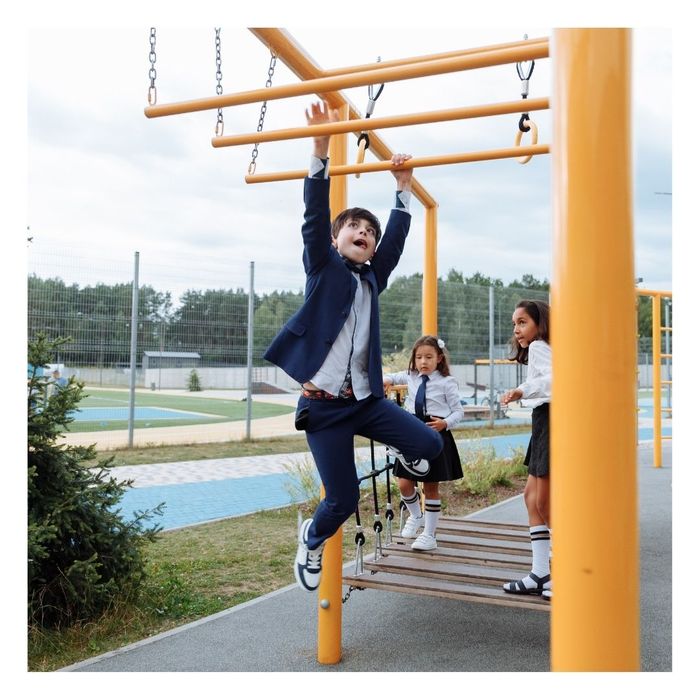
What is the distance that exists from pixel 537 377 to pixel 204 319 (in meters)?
8.54

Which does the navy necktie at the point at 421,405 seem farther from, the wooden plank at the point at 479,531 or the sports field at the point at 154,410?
the sports field at the point at 154,410

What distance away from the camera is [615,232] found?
1.30m

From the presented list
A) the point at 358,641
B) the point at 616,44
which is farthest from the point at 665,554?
the point at 616,44

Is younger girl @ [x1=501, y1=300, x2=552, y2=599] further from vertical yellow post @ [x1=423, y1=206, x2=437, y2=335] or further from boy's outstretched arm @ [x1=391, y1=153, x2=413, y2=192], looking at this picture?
vertical yellow post @ [x1=423, y1=206, x2=437, y2=335]

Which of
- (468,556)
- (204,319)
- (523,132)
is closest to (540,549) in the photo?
(468,556)

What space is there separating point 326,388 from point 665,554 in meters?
3.32

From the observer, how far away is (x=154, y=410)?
13422mm

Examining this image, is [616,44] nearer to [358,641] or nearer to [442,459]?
[358,641]

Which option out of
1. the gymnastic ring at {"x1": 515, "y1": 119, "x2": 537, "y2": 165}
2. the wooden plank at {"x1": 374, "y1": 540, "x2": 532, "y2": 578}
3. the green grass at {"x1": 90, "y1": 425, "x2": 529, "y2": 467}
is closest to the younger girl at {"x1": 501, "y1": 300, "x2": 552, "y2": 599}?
the wooden plank at {"x1": 374, "y1": 540, "x2": 532, "y2": 578}

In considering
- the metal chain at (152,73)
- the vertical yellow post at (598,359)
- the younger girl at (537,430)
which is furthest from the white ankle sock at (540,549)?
the metal chain at (152,73)

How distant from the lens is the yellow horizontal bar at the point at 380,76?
2.02 meters

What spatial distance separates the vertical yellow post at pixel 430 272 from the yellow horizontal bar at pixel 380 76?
2.64 metres

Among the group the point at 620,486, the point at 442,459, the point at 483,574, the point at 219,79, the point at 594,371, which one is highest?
the point at 219,79

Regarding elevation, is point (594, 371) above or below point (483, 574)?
above
